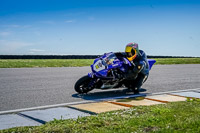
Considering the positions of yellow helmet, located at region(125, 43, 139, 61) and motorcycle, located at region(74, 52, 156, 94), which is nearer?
motorcycle, located at region(74, 52, 156, 94)

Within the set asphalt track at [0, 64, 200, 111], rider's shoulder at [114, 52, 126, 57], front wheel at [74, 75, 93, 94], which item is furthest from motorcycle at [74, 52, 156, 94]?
asphalt track at [0, 64, 200, 111]

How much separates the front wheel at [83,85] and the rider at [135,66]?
105cm

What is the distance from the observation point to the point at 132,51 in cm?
859

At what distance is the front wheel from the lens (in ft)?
27.5

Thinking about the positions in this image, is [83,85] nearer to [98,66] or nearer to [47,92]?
[98,66]

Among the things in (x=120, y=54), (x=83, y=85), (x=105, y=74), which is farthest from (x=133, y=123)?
(x=120, y=54)

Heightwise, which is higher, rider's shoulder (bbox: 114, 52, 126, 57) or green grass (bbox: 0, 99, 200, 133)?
rider's shoulder (bbox: 114, 52, 126, 57)

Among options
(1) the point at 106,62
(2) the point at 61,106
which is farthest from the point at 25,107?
(1) the point at 106,62

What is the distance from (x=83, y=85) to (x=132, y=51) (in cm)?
161

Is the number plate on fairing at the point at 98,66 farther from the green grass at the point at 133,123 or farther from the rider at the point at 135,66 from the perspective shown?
the green grass at the point at 133,123

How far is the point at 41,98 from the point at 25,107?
1117 millimetres

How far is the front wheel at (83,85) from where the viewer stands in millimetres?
8375

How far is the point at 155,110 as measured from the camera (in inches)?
235

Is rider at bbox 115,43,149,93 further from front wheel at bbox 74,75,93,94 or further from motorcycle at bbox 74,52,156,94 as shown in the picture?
front wheel at bbox 74,75,93,94
